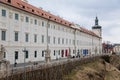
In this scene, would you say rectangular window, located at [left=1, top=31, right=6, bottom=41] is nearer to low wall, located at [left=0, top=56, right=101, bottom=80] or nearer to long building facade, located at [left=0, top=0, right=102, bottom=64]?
long building facade, located at [left=0, top=0, right=102, bottom=64]

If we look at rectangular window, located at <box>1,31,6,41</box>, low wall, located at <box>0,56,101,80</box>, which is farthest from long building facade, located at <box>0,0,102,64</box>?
low wall, located at <box>0,56,101,80</box>

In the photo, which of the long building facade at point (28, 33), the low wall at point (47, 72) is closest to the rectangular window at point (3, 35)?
the long building facade at point (28, 33)

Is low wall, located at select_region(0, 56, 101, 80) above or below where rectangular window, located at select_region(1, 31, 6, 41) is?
below

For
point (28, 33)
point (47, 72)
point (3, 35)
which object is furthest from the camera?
point (28, 33)

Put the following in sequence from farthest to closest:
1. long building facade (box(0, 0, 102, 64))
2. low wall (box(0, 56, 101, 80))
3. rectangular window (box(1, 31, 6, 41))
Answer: long building facade (box(0, 0, 102, 64)) → rectangular window (box(1, 31, 6, 41)) → low wall (box(0, 56, 101, 80))

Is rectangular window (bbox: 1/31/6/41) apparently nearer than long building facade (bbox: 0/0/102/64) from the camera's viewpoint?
Yes

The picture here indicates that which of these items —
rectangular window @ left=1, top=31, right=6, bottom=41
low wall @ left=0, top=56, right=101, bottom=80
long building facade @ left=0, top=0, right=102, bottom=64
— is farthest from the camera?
long building facade @ left=0, top=0, right=102, bottom=64

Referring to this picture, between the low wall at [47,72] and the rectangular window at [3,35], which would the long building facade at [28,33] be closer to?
the rectangular window at [3,35]

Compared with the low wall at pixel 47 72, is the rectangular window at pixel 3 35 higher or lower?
higher

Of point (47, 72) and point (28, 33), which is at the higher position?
point (28, 33)

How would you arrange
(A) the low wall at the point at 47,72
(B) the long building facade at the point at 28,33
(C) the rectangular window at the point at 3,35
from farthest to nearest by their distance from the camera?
(B) the long building facade at the point at 28,33, (C) the rectangular window at the point at 3,35, (A) the low wall at the point at 47,72

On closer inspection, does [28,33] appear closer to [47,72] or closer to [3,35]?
[3,35]

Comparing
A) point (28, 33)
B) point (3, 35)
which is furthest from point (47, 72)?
point (28, 33)

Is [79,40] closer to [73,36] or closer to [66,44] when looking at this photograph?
[73,36]
